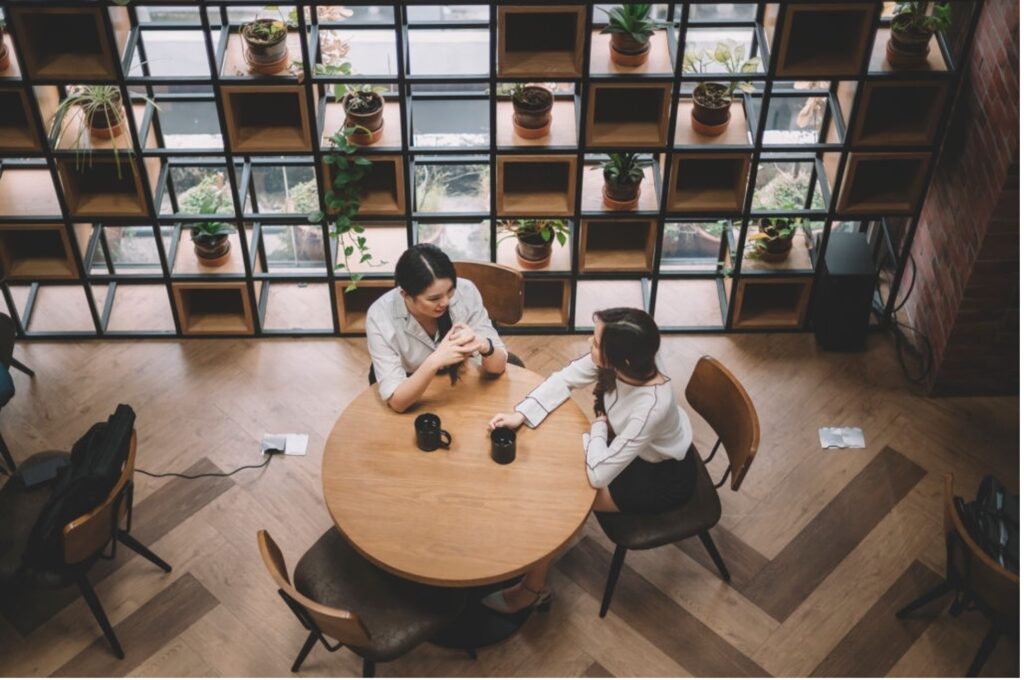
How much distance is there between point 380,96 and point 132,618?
2.31 m

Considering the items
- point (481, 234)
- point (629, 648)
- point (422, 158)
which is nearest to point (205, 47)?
point (422, 158)

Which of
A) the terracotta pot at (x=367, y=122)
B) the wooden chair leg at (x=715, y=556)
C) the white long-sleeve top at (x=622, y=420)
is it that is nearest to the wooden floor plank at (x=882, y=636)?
the wooden chair leg at (x=715, y=556)

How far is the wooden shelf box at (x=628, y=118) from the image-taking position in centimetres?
428

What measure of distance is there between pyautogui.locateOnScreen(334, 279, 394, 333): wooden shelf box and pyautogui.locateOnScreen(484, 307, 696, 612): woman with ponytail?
5.08 ft

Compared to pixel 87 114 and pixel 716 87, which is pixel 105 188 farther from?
pixel 716 87

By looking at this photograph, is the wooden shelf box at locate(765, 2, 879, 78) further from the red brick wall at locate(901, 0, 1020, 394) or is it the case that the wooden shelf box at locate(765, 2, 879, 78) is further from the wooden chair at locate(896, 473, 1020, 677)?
the wooden chair at locate(896, 473, 1020, 677)

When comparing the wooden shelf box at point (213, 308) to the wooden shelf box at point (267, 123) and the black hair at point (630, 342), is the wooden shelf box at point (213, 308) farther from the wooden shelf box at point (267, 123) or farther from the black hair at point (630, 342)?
the black hair at point (630, 342)

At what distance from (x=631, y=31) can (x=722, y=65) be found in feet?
1.53

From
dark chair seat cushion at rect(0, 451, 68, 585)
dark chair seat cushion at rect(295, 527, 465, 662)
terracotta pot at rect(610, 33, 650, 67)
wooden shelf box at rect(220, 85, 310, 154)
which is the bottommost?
dark chair seat cushion at rect(0, 451, 68, 585)

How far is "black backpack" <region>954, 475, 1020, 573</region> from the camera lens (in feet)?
10.8

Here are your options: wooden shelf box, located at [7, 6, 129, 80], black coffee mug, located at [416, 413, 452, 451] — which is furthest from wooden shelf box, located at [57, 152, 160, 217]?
black coffee mug, located at [416, 413, 452, 451]

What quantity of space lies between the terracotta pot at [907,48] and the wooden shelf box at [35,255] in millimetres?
3651

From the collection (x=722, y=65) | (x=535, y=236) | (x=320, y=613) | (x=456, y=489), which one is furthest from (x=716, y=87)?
(x=320, y=613)

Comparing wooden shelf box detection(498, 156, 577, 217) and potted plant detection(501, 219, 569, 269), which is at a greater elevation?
wooden shelf box detection(498, 156, 577, 217)
